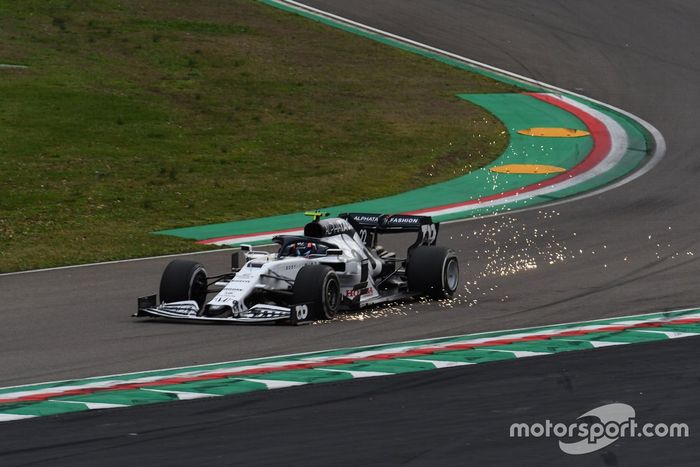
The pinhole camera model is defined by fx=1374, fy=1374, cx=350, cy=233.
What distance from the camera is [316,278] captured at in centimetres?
1608

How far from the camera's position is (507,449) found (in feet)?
34.4

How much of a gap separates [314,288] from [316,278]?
0.12 m

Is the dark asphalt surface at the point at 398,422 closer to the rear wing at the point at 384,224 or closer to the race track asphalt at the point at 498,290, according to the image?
the race track asphalt at the point at 498,290

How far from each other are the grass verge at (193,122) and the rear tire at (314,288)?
6.38 metres

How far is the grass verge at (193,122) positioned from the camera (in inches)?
1018

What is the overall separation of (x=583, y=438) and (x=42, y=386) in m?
5.28

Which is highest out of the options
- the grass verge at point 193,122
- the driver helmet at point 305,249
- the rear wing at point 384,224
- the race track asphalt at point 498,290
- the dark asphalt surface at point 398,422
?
the grass verge at point 193,122

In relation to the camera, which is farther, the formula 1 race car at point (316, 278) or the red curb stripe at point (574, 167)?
the red curb stripe at point (574, 167)

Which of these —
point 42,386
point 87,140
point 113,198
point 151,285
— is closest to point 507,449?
point 42,386
